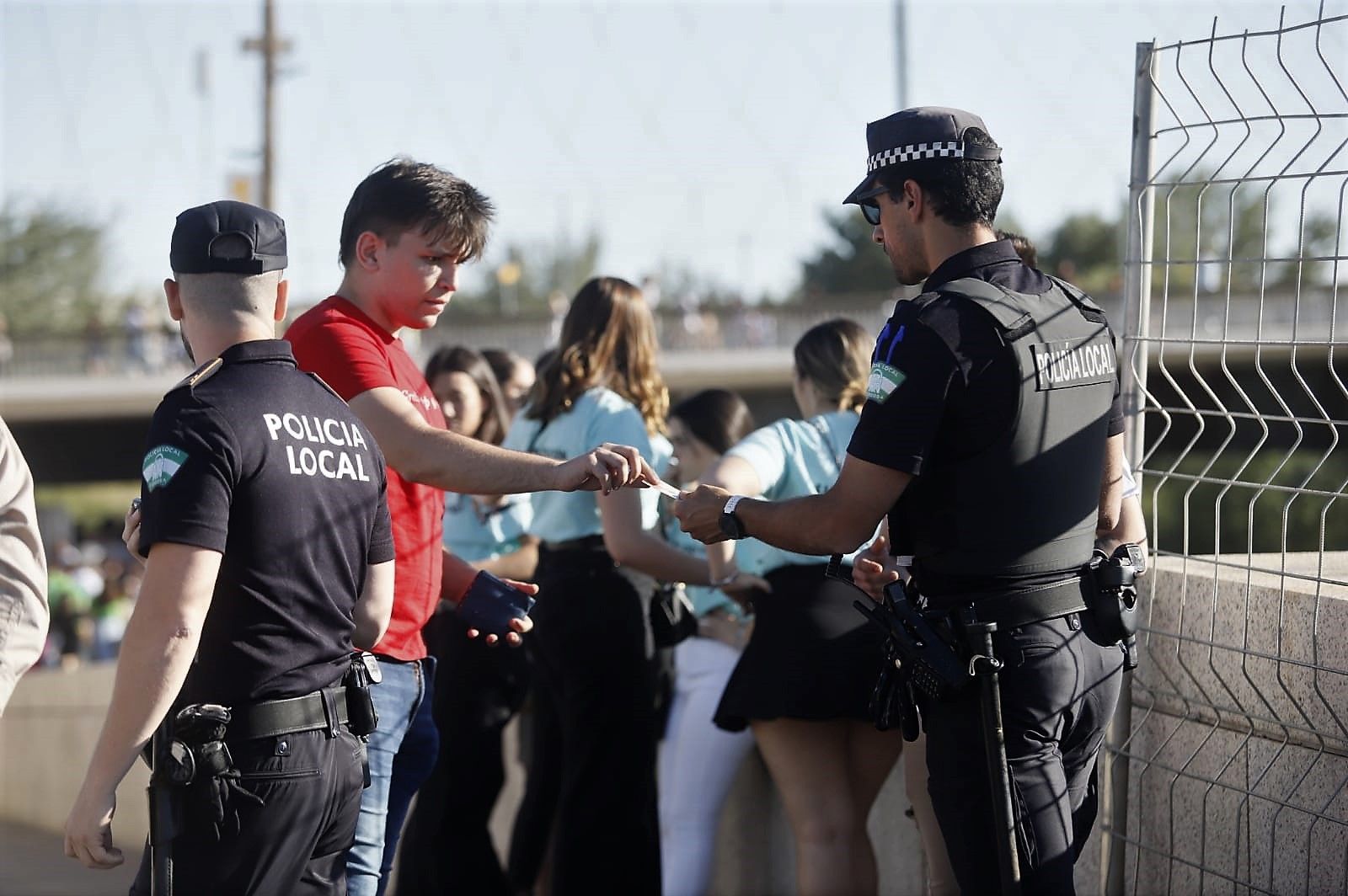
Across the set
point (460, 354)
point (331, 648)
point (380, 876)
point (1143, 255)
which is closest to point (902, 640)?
point (331, 648)

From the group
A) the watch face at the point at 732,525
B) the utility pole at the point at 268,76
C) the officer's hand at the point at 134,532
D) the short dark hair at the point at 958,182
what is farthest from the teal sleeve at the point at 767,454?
the utility pole at the point at 268,76

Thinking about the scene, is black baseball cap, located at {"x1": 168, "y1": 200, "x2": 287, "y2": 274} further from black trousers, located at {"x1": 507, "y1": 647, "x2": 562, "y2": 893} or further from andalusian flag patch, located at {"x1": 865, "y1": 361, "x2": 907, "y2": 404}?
black trousers, located at {"x1": 507, "y1": 647, "x2": 562, "y2": 893}

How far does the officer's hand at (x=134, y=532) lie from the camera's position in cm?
256

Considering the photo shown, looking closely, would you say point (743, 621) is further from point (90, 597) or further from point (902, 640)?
point (90, 597)

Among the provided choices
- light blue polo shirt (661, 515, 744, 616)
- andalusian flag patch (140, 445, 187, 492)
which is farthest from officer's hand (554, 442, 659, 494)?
light blue polo shirt (661, 515, 744, 616)

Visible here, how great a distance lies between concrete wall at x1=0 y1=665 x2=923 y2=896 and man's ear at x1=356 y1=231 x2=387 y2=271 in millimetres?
2510

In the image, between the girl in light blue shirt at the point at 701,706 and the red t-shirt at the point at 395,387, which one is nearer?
the red t-shirt at the point at 395,387

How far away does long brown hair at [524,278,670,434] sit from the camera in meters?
4.54

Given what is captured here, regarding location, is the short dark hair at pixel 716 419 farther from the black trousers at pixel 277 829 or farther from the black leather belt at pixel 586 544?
the black trousers at pixel 277 829

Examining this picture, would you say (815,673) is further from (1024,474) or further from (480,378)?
(480,378)

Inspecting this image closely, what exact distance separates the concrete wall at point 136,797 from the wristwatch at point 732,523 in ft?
6.50

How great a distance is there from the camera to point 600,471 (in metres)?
3.35

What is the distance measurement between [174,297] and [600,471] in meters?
1.03

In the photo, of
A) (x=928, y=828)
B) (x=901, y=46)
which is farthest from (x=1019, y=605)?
(x=901, y=46)
